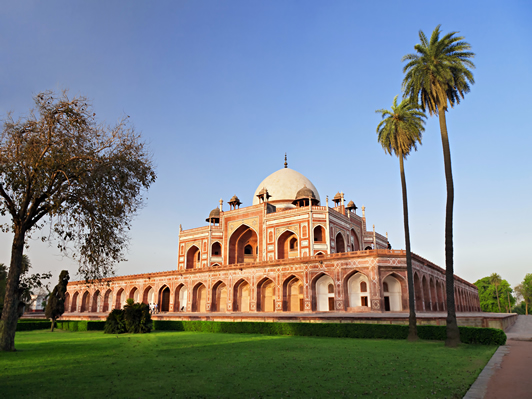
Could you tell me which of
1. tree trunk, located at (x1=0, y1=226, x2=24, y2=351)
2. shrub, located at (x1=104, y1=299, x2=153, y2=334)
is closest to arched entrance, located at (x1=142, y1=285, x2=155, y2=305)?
shrub, located at (x1=104, y1=299, x2=153, y2=334)

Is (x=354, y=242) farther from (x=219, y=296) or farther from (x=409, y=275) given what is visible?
(x=409, y=275)

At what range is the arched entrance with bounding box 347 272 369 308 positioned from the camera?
31781 millimetres

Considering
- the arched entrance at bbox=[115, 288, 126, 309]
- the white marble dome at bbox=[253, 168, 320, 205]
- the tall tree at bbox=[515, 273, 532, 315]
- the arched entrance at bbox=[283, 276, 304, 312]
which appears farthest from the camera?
the tall tree at bbox=[515, 273, 532, 315]

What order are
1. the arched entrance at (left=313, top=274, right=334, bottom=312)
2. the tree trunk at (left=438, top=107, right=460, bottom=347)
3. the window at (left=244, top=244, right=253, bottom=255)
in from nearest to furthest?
the tree trunk at (left=438, top=107, right=460, bottom=347), the arched entrance at (left=313, top=274, right=334, bottom=312), the window at (left=244, top=244, right=253, bottom=255)

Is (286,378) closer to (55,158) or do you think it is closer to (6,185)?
(55,158)

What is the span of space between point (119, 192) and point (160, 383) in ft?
24.8

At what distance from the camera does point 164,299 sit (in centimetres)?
4447

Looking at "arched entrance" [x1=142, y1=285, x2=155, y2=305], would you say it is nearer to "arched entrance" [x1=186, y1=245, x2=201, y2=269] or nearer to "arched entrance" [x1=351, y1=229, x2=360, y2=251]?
"arched entrance" [x1=186, y1=245, x2=201, y2=269]

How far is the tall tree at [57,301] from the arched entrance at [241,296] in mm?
16556

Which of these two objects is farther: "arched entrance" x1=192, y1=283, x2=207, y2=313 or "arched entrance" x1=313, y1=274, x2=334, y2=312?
"arched entrance" x1=192, y1=283, x2=207, y2=313

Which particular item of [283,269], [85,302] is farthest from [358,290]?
[85,302]

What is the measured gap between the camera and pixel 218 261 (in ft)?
151

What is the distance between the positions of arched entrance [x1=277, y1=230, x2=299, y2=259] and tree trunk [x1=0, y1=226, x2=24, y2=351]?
101 ft

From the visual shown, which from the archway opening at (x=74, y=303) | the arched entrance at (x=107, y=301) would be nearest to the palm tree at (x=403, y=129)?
the arched entrance at (x=107, y=301)
